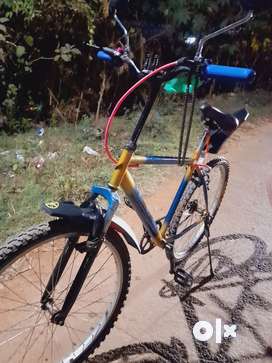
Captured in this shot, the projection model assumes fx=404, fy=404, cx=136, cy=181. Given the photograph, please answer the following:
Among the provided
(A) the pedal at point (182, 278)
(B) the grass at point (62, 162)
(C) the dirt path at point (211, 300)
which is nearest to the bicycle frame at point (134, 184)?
(A) the pedal at point (182, 278)

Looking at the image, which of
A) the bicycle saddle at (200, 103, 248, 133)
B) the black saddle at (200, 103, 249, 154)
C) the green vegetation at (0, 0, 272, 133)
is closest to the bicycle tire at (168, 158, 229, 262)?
the black saddle at (200, 103, 249, 154)

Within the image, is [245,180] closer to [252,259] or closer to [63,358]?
[252,259]

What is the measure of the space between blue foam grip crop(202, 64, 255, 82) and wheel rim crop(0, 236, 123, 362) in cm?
92

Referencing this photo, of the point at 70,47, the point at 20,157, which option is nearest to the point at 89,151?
the point at 20,157

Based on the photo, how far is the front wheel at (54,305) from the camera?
1.91m

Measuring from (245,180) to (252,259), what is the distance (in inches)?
54.0

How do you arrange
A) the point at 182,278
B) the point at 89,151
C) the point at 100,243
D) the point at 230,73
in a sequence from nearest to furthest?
the point at 230,73 < the point at 100,243 < the point at 182,278 < the point at 89,151

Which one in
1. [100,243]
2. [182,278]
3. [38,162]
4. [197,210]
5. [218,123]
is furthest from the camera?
[38,162]

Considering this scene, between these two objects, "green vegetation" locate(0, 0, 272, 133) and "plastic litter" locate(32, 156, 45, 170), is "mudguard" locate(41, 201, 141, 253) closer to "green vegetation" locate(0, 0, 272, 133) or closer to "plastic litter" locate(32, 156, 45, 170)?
"plastic litter" locate(32, 156, 45, 170)

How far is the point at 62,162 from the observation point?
397 cm

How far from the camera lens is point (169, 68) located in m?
1.75

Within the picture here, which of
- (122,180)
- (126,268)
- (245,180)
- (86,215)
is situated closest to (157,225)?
(126,268)

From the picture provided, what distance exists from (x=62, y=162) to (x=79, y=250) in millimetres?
2262

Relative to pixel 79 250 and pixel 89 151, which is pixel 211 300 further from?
pixel 89 151
